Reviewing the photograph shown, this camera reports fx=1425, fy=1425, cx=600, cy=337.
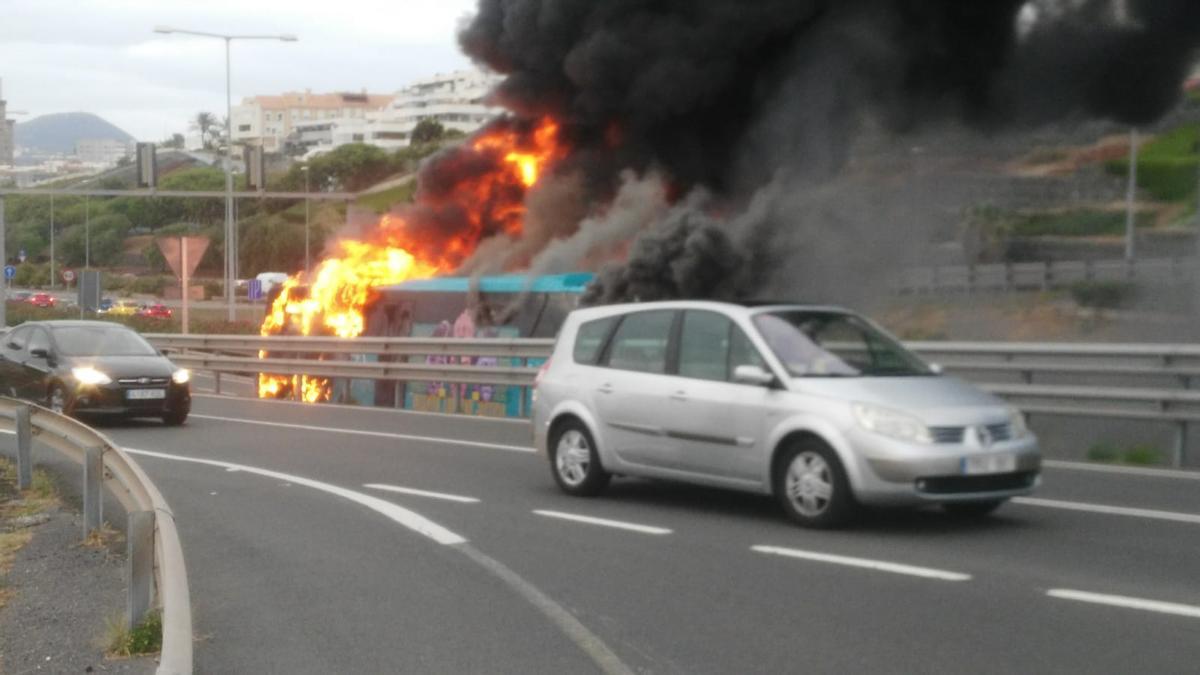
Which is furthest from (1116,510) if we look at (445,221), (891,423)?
(445,221)

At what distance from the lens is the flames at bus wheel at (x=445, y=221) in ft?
92.7

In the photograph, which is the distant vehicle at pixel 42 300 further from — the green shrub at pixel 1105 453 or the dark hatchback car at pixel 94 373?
the green shrub at pixel 1105 453

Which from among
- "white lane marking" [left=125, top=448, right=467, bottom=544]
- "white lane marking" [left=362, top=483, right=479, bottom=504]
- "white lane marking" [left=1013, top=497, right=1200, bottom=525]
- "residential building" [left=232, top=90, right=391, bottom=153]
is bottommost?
"white lane marking" [left=125, top=448, right=467, bottom=544]

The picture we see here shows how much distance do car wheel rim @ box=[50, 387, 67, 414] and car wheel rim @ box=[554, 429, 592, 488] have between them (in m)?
9.44

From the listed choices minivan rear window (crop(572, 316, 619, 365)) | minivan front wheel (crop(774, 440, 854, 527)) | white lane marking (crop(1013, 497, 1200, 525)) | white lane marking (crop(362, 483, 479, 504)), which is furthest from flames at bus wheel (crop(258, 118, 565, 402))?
minivan front wheel (crop(774, 440, 854, 527))

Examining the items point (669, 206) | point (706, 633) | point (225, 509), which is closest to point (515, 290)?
point (669, 206)

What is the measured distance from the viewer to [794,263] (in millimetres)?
28453

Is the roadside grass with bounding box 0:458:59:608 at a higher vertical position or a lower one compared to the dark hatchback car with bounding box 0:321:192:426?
lower

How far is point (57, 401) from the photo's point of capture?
18.2 metres

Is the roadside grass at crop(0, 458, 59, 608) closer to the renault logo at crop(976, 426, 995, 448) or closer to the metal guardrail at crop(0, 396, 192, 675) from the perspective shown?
the metal guardrail at crop(0, 396, 192, 675)

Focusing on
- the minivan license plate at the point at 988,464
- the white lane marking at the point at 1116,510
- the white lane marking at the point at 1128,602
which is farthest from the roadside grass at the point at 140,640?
the white lane marking at the point at 1116,510

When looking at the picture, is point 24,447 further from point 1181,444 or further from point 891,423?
point 1181,444

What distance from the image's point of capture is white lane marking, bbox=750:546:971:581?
7.54 metres

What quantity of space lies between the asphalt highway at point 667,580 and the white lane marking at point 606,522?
3 centimetres
